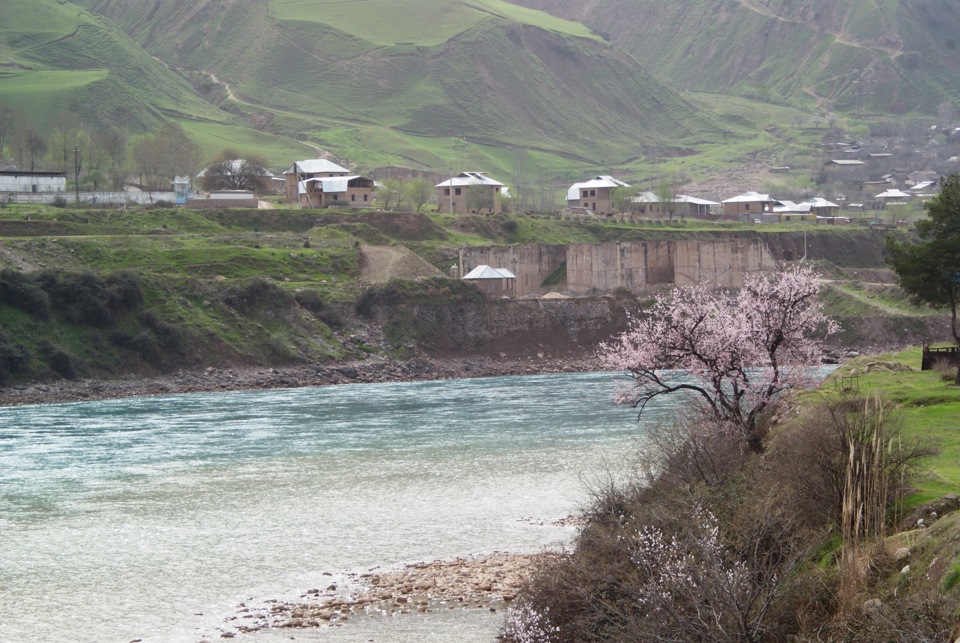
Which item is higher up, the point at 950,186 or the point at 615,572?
the point at 950,186

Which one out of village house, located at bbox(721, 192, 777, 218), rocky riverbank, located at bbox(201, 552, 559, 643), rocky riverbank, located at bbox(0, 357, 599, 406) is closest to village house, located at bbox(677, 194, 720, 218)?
village house, located at bbox(721, 192, 777, 218)

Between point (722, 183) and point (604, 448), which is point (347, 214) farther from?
point (722, 183)

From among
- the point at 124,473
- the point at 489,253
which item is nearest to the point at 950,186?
the point at 124,473

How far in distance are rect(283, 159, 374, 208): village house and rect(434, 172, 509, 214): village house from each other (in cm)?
1116

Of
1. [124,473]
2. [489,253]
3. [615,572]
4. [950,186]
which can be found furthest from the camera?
[489,253]

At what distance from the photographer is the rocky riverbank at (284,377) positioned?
2857 inches

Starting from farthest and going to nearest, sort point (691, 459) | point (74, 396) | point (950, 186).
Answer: point (74, 396)
point (950, 186)
point (691, 459)

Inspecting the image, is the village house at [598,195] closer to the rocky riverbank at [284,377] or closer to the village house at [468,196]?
the village house at [468,196]

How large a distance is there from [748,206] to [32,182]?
263ft

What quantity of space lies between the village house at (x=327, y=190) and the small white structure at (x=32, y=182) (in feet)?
71.6

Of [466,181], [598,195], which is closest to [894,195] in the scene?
[598,195]

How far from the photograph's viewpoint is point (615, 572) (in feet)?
65.8

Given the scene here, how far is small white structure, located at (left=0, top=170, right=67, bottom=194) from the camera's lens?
11244 cm

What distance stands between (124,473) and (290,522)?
1210cm
